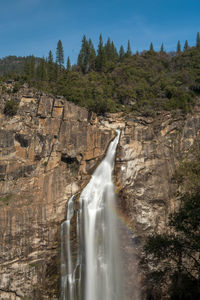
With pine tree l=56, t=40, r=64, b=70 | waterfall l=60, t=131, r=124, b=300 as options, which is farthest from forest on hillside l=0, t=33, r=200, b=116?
waterfall l=60, t=131, r=124, b=300

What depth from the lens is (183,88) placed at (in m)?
36.9

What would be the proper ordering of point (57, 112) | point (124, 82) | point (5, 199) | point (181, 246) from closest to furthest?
point (181, 246) → point (5, 199) → point (57, 112) → point (124, 82)

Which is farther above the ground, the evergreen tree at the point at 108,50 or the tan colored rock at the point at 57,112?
the evergreen tree at the point at 108,50

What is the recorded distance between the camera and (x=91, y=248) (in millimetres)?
19969

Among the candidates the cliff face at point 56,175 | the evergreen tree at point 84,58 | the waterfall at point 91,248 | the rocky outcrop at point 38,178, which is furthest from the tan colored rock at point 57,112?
the evergreen tree at point 84,58

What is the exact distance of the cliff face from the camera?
2066 centimetres

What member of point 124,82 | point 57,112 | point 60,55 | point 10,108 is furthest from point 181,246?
point 60,55

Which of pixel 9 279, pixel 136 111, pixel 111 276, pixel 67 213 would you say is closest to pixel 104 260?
pixel 111 276

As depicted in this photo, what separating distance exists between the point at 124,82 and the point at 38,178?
2228cm

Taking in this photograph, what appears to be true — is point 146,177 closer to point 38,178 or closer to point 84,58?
point 38,178

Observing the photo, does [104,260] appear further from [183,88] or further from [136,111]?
[183,88]

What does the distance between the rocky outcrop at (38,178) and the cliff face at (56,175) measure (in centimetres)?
7

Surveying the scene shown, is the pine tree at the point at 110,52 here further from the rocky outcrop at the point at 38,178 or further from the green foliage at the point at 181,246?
the green foliage at the point at 181,246

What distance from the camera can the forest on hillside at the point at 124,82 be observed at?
104 feet
